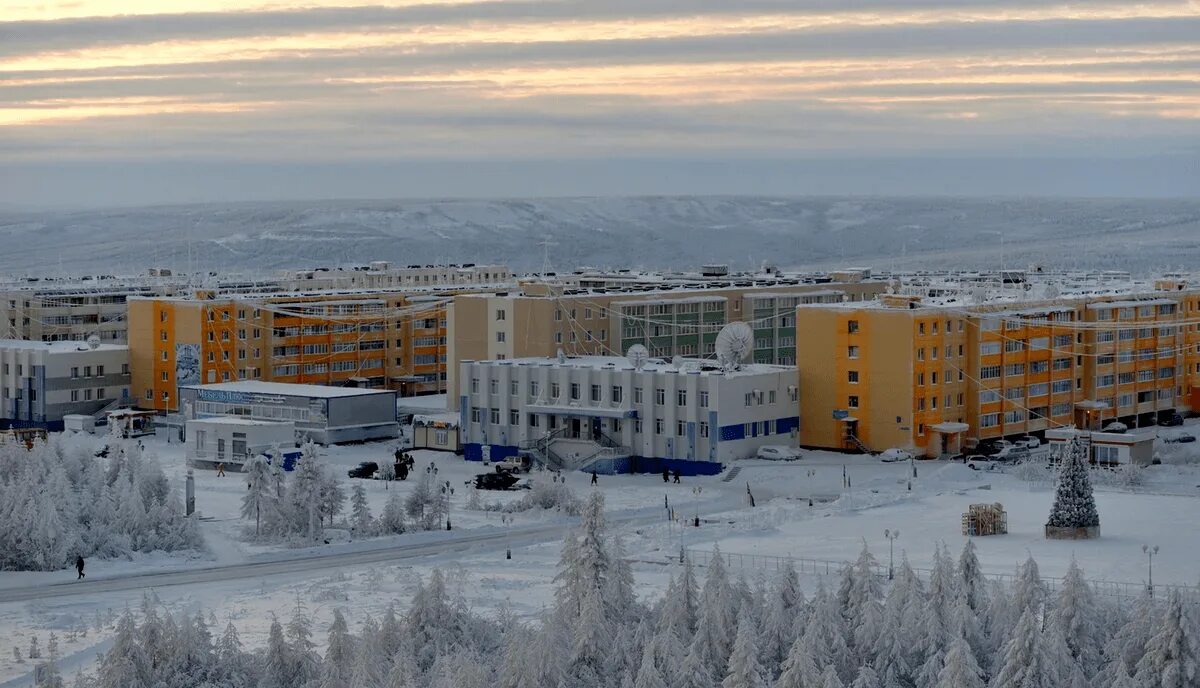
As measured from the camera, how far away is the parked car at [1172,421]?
5591 cm

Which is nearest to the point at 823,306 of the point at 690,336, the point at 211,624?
the point at 690,336

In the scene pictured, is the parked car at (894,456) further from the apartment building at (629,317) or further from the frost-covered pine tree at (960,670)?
the frost-covered pine tree at (960,670)

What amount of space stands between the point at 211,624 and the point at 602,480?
708 inches

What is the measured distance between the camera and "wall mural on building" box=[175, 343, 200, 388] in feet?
196

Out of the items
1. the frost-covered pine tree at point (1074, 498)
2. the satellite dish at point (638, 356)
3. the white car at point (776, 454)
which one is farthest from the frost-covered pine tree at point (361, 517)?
the frost-covered pine tree at point (1074, 498)

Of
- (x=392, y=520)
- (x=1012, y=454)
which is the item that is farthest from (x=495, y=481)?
(x=1012, y=454)

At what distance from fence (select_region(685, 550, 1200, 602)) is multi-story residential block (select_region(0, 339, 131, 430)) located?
1179 inches

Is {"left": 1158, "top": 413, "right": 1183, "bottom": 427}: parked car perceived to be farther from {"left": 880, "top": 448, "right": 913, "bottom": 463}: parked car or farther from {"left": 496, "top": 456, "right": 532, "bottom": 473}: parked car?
{"left": 496, "top": 456, "right": 532, "bottom": 473}: parked car

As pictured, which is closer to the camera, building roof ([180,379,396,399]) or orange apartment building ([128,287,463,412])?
building roof ([180,379,396,399])

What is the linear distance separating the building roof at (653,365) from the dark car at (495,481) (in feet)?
16.6

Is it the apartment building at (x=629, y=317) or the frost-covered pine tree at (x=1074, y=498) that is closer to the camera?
the frost-covered pine tree at (x=1074, y=498)

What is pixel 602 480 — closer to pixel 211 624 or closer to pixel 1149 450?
pixel 1149 450

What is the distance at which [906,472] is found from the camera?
1809 inches

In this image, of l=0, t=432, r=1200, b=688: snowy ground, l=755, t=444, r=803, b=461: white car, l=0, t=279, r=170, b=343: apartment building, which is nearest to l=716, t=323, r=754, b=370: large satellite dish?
l=755, t=444, r=803, b=461: white car
